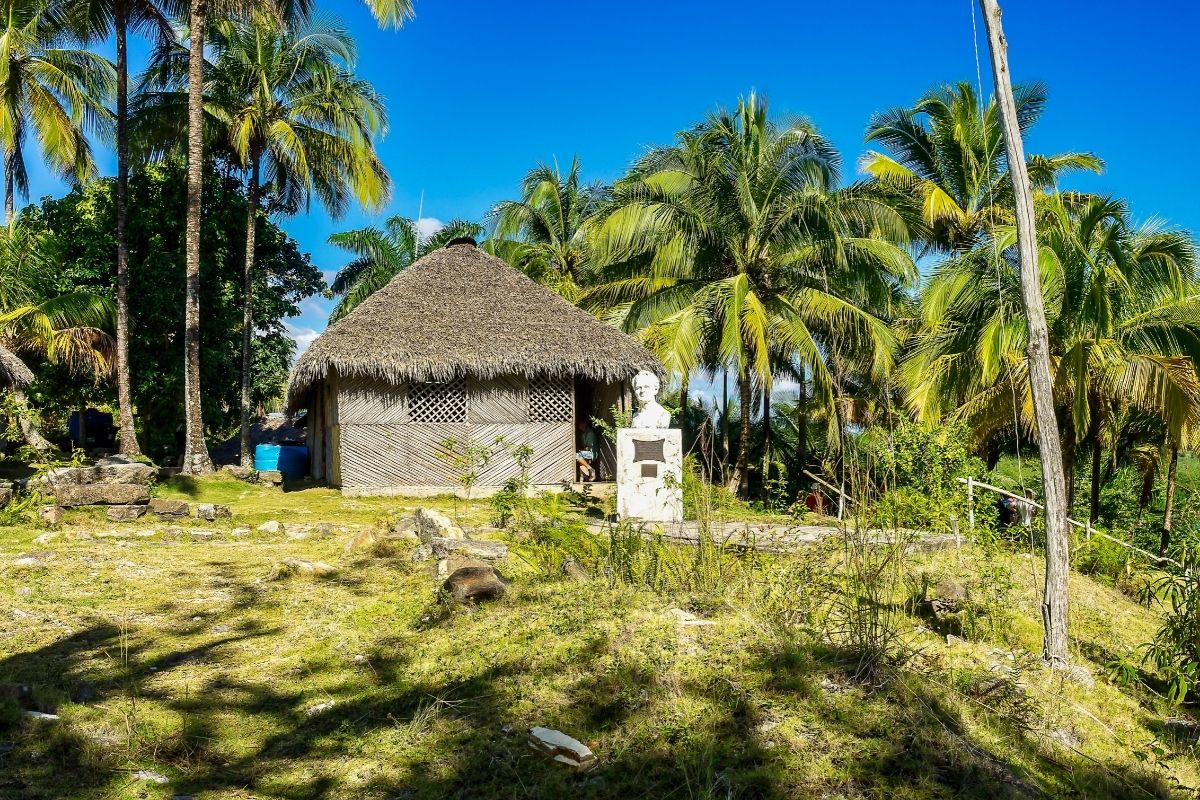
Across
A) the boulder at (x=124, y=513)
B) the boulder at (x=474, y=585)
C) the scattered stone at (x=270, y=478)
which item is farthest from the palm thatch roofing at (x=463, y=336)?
the boulder at (x=474, y=585)

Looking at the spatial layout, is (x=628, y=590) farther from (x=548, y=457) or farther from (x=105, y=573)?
(x=548, y=457)

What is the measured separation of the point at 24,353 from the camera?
1891cm

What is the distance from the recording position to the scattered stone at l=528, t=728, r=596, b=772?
3.52 meters

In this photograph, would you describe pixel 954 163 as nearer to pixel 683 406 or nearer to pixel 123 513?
pixel 683 406

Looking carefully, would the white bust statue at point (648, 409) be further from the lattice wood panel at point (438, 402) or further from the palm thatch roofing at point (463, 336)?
the lattice wood panel at point (438, 402)

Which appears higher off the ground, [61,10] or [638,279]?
[61,10]

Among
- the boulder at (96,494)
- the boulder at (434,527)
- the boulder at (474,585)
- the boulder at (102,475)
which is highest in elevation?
the boulder at (102,475)

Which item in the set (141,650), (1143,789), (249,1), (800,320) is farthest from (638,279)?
(1143,789)

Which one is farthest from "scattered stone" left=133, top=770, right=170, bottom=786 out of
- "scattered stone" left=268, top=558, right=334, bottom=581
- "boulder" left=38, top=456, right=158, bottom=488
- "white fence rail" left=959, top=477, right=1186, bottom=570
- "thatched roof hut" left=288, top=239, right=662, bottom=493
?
"thatched roof hut" left=288, top=239, right=662, bottom=493

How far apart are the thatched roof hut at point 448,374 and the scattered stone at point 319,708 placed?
9.89 meters

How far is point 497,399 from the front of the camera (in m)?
15.0

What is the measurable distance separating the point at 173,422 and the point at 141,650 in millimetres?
17417

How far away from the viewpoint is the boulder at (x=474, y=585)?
5.52 m

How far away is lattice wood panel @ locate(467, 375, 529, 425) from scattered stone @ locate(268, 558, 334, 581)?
7806mm
